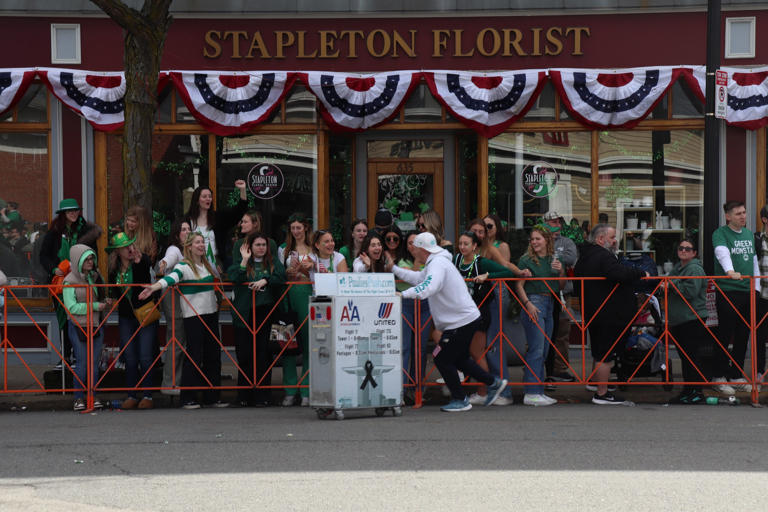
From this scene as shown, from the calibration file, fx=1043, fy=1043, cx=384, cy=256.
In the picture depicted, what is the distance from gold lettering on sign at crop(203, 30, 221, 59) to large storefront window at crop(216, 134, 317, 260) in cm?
114

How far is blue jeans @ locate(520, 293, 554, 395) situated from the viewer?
10.8 m

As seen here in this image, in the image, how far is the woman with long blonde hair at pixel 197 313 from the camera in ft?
35.1

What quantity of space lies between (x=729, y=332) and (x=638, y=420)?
211 cm

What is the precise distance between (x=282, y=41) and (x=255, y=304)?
4.98 metres

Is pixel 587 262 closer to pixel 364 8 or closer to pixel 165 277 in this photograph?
pixel 165 277

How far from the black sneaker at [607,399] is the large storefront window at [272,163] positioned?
5321 mm

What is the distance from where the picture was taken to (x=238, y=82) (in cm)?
1396

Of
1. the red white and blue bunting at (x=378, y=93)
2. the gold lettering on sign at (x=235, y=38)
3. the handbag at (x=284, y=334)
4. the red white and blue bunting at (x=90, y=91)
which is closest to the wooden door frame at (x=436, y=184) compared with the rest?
the red white and blue bunting at (x=378, y=93)

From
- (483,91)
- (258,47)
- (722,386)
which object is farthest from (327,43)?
(722,386)

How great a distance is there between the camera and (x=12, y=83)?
13922 mm

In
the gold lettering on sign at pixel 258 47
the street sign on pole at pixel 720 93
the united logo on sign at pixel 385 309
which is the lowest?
the united logo on sign at pixel 385 309

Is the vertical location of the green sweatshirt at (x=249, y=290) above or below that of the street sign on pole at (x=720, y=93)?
below

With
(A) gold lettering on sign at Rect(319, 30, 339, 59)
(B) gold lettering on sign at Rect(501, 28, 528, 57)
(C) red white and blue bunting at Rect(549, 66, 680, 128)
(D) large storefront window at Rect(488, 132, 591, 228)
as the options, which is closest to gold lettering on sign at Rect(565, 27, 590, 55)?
(C) red white and blue bunting at Rect(549, 66, 680, 128)

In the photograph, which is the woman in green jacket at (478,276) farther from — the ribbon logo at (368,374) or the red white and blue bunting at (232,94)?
the red white and blue bunting at (232,94)
